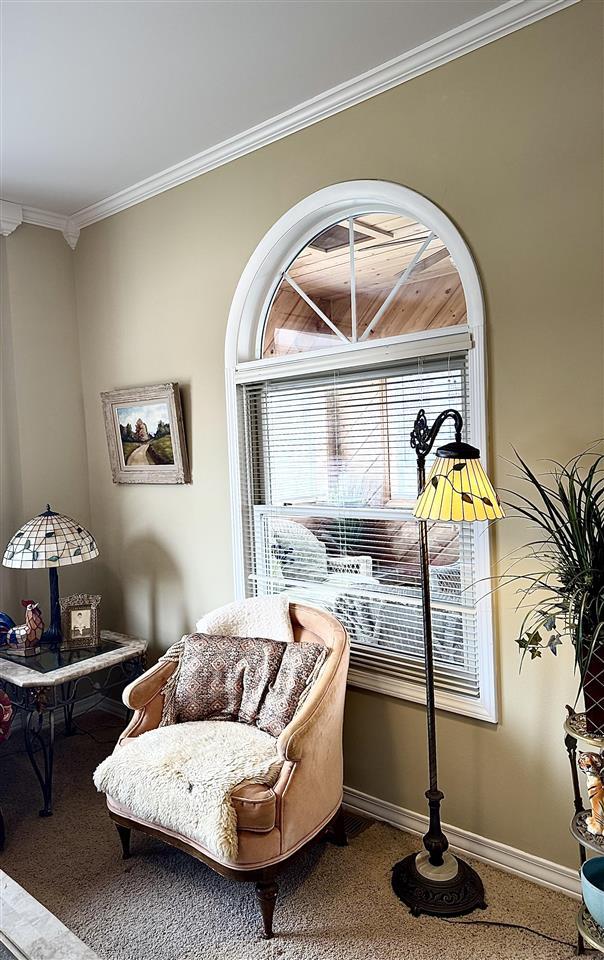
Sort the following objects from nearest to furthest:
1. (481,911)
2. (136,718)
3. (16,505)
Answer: (481,911) < (136,718) < (16,505)

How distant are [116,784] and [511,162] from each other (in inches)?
94.9

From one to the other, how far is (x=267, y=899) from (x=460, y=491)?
1.36 metres

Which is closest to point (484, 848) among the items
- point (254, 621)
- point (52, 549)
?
point (254, 621)

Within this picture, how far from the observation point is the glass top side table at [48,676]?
2824 mm

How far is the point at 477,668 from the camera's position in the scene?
7.77ft

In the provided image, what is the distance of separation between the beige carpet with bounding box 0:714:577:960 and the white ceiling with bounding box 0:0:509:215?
280cm

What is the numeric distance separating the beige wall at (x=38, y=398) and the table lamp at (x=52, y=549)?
42cm

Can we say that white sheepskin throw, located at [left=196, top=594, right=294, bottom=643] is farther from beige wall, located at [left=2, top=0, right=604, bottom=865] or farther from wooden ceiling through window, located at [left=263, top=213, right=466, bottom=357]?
wooden ceiling through window, located at [left=263, top=213, right=466, bottom=357]

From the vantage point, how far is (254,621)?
8.77 feet

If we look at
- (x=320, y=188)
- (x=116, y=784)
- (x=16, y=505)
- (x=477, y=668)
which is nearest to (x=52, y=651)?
(x=16, y=505)

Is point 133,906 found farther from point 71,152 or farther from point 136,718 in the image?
point 71,152

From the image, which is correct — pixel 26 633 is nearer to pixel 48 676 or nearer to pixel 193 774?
pixel 48 676

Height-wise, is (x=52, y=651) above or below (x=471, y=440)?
below

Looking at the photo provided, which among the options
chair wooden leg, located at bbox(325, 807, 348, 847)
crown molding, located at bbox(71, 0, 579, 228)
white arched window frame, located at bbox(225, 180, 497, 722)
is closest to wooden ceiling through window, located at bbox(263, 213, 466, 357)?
white arched window frame, located at bbox(225, 180, 497, 722)
